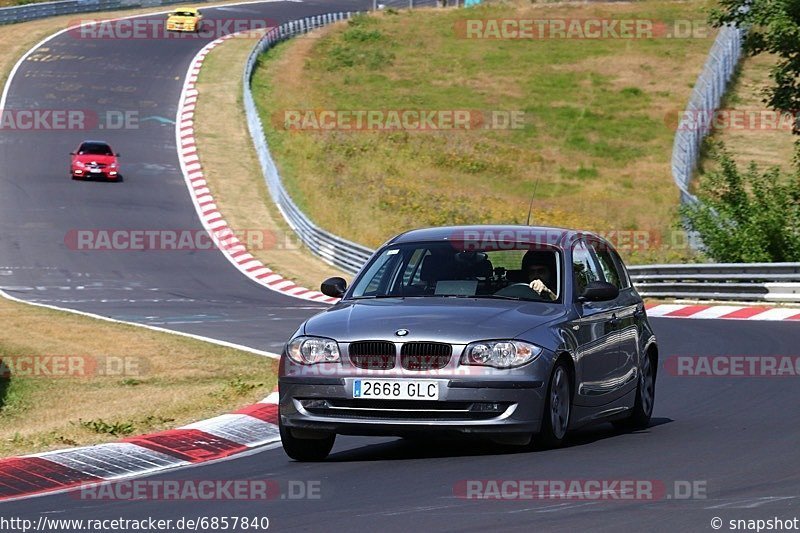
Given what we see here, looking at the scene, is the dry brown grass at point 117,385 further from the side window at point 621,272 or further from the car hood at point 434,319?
the side window at point 621,272

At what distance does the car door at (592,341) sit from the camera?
10250 mm

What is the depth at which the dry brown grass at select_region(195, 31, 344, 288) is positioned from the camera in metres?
36.6

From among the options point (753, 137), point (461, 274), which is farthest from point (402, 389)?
point (753, 137)

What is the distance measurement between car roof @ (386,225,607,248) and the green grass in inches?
900

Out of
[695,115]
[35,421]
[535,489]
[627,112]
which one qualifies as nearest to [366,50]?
[627,112]

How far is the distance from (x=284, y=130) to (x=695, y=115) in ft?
48.0

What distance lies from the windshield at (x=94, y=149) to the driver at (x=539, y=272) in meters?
36.7

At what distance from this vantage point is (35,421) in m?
13.5

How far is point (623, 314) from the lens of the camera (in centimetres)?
1134

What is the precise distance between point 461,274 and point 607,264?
5.85 ft

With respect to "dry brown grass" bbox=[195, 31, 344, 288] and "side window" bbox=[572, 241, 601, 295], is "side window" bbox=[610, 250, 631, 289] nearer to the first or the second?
"side window" bbox=[572, 241, 601, 295]

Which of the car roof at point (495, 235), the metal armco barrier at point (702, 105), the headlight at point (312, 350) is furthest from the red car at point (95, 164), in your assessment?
the headlight at point (312, 350)

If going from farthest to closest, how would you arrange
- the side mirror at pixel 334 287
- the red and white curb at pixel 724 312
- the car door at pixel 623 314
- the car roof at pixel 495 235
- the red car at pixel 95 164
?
the red car at pixel 95 164
the red and white curb at pixel 724 312
the car door at pixel 623 314
the car roof at pixel 495 235
the side mirror at pixel 334 287

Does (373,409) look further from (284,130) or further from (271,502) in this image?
(284,130)
